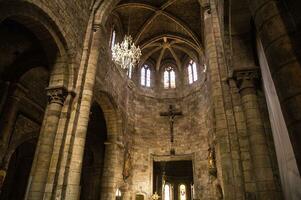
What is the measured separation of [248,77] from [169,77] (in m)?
14.0

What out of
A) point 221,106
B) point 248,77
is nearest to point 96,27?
point 221,106

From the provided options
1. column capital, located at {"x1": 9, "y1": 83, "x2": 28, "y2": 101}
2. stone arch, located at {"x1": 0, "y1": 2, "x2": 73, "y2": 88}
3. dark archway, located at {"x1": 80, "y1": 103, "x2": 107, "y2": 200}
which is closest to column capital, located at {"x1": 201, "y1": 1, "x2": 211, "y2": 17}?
stone arch, located at {"x1": 0, "y1": 2, "x2": 73, "y2": 88}

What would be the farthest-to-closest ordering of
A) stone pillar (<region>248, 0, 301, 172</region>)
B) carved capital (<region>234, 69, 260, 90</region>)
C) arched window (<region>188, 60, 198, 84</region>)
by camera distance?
arched window (<region>188, 60, 198, 84</region>) < carved capital (<region>234, 69, 260, 90</region>) < stone pillar (<region>248, 0, 301, 172</region>)

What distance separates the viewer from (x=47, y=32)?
28.2 feet

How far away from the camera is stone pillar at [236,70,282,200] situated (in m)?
5.65

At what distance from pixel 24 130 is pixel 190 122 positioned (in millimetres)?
11100

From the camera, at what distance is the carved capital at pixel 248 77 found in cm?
671

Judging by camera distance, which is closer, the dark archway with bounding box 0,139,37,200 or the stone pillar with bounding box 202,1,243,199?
the stone pillar with bounding box 202,1,243,199

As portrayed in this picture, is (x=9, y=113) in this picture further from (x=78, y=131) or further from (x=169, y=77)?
(x=169, y=77)

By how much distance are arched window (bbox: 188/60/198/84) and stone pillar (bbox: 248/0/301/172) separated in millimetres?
15751

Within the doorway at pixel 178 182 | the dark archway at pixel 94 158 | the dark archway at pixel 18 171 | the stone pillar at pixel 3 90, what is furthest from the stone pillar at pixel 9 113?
the doorway at pixel 178 182

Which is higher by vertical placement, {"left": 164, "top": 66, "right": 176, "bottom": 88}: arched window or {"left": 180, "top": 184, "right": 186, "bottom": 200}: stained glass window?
{"left": 164, "top": 66, "right": 176, "bottom": 88}: arched window

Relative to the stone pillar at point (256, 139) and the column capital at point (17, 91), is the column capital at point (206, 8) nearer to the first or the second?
the stone pillar at point (256, 139)

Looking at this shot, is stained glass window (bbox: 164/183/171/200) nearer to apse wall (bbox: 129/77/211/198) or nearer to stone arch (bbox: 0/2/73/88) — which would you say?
apse wall (bbox: 129/77/211/198)
